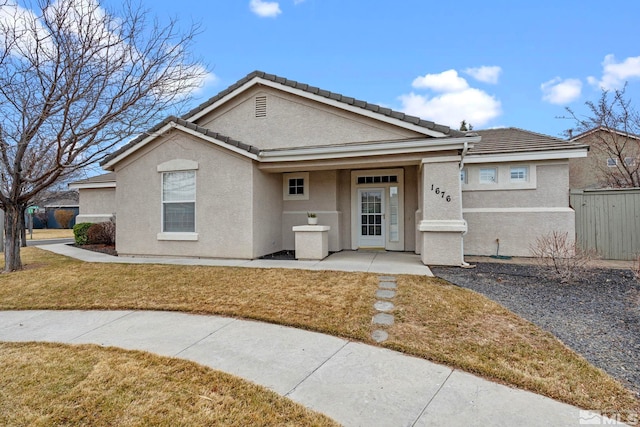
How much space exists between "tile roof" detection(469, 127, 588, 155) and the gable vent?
7039mm

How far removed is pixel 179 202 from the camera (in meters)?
10.1

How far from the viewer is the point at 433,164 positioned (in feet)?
28.3

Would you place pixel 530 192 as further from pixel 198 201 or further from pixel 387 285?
pixel 198 201

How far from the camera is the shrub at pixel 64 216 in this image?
1381 inches

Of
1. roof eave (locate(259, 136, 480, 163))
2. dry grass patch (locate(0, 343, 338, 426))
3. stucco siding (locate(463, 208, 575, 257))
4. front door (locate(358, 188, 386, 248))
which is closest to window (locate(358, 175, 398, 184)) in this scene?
front door (locate(358, 188, 386, 248))

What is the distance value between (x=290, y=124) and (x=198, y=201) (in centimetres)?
372

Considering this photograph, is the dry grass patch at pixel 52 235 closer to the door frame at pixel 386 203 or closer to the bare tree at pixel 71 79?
the bare tree at pixel 71 79

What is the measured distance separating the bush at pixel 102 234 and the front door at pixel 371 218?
10643mm

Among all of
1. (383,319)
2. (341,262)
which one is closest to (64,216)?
(341,262)

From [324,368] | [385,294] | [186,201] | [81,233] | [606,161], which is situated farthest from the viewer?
[606,161]

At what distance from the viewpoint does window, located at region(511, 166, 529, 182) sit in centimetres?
1069

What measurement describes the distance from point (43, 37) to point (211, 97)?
4.49 m

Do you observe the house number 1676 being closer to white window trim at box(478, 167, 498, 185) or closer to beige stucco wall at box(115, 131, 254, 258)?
white window trim at box(478, 167, 498, 185)

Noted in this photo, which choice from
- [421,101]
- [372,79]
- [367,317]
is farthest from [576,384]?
[421,101]
